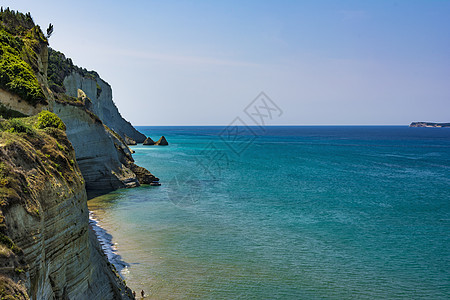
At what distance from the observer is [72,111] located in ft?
128

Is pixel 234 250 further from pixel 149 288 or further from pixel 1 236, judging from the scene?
pixel 1 236

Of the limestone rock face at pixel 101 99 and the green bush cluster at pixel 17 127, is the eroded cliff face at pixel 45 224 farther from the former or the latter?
the limestone rock face at pixel 101 99

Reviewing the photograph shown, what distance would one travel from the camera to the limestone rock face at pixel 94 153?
39.2 m

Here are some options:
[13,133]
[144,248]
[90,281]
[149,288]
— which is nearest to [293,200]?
[144,248]

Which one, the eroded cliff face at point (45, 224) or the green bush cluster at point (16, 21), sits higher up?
the green bush cluster at point (16, 21)

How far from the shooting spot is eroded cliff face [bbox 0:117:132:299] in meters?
8.77

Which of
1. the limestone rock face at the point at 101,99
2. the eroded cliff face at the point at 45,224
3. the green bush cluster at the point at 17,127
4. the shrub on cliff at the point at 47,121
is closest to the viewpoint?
the eroded cliff face at the point at 45,224

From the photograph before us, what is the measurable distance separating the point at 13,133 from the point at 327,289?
17566 mm

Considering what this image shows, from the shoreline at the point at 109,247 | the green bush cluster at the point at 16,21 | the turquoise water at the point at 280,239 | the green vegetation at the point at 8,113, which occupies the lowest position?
the turquoise water at the point at 280,239

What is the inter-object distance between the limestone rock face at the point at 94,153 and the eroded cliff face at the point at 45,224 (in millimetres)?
23892

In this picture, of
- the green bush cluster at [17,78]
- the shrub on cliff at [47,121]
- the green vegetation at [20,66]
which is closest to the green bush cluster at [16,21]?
the green vegetation at [20,66]

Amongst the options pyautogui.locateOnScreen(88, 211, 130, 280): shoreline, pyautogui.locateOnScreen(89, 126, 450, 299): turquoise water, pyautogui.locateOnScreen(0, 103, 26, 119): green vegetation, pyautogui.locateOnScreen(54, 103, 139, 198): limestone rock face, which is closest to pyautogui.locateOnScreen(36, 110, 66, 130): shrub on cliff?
pyautogui.locateOnScreen(0, 103, 26, 119): green vegetation

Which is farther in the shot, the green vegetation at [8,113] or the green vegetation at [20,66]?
the green vegetation at [20,66]

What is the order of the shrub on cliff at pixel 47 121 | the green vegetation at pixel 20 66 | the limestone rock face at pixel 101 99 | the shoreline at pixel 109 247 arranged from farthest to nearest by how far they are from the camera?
the limestone rock face at pixel 101 99, the shoreline at pixel 109 247, the green vegetation at pixel 20 66, the shrub on cliff at pixel 47 121
